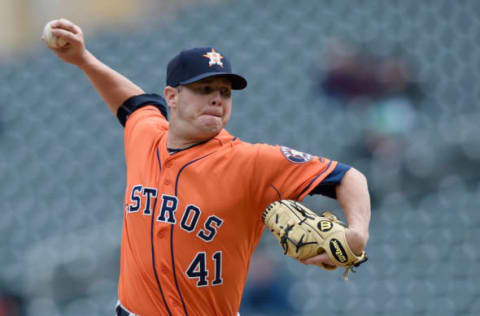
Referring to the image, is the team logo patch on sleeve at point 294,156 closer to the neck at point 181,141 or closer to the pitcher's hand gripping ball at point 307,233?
the pitcher's hand gripping ball at point 307,233

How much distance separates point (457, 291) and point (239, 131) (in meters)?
2.02

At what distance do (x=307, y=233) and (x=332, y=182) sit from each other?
0.17 m

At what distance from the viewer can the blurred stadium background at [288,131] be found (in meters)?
4.13

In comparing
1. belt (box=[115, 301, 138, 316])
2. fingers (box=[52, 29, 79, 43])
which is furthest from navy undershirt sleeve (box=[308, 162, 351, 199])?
fingers (box=[52, 29, 79, 43])

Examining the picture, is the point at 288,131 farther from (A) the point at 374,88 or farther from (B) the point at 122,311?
(B) the point at 122,311

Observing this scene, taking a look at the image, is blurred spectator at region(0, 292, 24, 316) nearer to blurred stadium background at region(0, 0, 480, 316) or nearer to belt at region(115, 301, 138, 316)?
blurred stadium background at region(0, 0, 480, 316)

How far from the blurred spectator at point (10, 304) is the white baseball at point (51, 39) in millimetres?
2422

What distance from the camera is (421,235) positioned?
442 centimetres

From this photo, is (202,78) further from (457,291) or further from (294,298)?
(457,291)

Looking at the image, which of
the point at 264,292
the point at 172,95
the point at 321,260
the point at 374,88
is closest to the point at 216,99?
the point at 172,95

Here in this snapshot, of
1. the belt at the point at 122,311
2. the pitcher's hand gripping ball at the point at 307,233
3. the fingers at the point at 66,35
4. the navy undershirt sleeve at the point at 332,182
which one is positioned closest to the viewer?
the pitcher's hand gripping ball at the point at 307,233


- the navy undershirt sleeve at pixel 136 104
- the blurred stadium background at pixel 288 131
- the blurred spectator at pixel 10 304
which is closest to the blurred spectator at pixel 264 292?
the blurred stadium background at pixel 288 131

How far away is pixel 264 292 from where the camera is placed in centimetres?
392

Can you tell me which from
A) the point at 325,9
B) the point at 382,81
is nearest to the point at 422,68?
the point at 382,81
